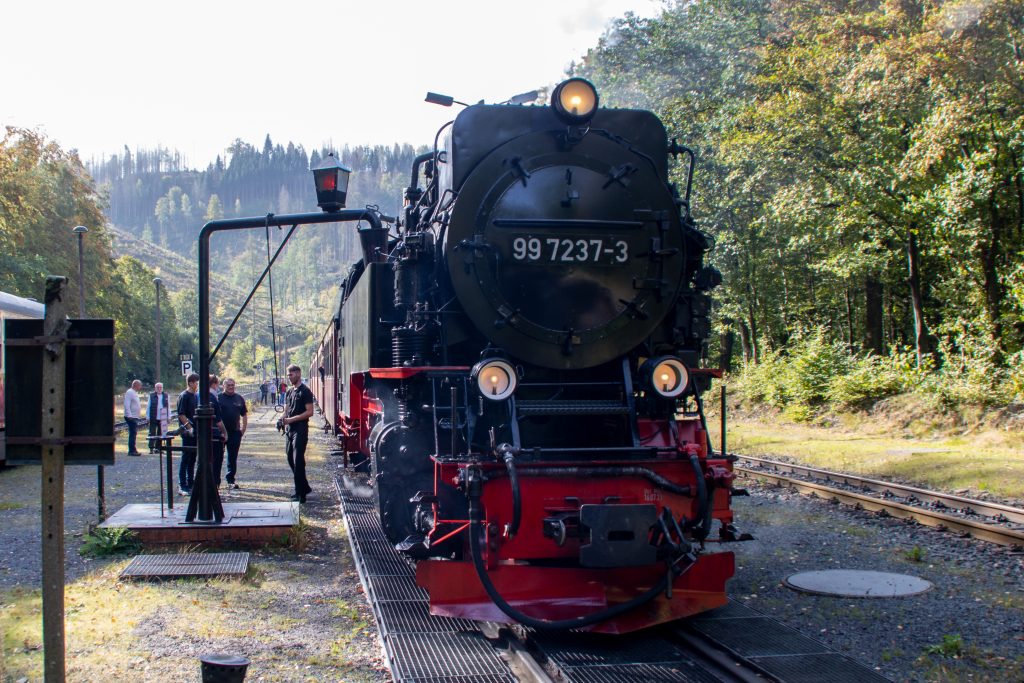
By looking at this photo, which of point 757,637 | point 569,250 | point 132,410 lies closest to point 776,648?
point 757,637

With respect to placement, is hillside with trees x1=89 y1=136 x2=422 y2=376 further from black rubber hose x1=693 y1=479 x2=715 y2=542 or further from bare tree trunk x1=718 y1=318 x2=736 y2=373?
black rubber hose x1=693 y1=479 x2=715 y2=542

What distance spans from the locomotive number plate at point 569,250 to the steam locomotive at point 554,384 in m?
0.01

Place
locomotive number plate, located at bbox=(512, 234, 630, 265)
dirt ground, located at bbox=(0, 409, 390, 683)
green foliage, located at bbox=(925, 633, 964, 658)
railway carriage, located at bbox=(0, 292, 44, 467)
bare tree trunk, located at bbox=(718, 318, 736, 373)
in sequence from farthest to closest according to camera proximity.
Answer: bare tree trunk, located at bbox=(718, 318, 736, 373) < railway carriage, located at bbox=(0, 292, 44, 467) < locomotive number plate, located at bbox=(512, 234, 630, 265) < green foliage, located at bbox=(925, 633, 964, 658) < dirt ground, located at bbox=(0, 409, 390, 683)

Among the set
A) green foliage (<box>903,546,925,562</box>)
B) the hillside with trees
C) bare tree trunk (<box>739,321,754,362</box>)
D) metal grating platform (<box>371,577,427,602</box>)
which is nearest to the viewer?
metal grating platform (<box>371,577,427,602</box>)

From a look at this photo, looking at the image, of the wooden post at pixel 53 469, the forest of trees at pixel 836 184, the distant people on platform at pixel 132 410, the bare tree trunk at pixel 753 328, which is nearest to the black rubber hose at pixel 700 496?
the wooden post at pixel 53 469

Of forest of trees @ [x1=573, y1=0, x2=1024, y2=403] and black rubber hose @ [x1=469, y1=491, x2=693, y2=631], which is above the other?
forest of trees @ [x1=573, y1=0, x2=1024, y2=403]

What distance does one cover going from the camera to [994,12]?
1647 cm

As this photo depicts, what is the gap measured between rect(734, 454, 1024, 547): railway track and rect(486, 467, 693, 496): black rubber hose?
4446mm

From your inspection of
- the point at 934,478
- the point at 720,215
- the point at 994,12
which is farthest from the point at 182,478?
the point at 720,215

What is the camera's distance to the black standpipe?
Result: 8812 millimetres

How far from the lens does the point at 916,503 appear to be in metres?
10.8

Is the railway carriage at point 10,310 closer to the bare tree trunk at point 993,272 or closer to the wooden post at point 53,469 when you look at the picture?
the wooden post at point 53,469

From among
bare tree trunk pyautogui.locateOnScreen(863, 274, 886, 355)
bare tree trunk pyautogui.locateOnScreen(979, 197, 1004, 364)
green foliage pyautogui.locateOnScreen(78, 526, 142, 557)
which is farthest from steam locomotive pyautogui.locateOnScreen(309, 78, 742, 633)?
bare tree trunk pyautogui.locateOnScreen(863, 274, 886, 355)

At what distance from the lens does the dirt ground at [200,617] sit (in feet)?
17.2
